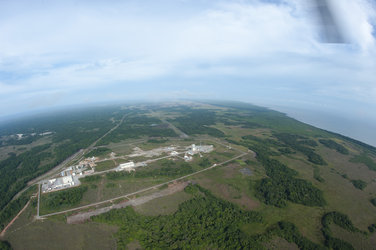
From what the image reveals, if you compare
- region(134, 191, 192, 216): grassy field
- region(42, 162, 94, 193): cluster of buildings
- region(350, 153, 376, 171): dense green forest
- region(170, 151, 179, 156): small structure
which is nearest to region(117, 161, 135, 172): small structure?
region(42, 162, 94, 193): cluster of buildings

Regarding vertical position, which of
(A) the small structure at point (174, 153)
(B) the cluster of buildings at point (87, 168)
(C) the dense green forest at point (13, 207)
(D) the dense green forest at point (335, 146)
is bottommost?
(C) the dense green forest at point (13, 207)

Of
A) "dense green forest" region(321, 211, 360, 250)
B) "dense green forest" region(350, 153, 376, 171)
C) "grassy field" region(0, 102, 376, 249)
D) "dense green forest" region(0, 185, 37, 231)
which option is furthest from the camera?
"dense green forest" region(350, 153, 376, 171)

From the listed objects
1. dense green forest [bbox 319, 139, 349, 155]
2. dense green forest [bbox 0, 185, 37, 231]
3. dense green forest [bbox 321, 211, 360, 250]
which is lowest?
dense green forest [bbox 0, 185, 37, 231]

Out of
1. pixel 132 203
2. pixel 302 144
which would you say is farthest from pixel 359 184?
pixel 132 203

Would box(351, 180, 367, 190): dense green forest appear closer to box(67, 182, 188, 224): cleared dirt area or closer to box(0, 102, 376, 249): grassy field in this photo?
box(0, 102, 376, 249): grassy field

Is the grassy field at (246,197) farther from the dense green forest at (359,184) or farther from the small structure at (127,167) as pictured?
the small structure at (127,167)

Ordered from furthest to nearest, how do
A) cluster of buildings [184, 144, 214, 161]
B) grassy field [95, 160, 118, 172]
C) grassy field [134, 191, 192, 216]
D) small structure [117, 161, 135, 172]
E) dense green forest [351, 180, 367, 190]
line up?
cluster of buildings [184, 144, 214, 161] → grassy field [95, 160, 118, 172] → small structure [117, 161, 135, 172] → dense green forest [351, 180, 367, 190] → grassy field [134, 191, 192, 216]

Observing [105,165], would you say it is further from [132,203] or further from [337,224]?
[337,224]

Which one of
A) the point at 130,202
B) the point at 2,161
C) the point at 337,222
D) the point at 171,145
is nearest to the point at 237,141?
the point at 171,145

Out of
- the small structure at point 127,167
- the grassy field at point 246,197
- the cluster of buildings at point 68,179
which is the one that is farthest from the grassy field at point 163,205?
the cluster of buildings at point 68,179

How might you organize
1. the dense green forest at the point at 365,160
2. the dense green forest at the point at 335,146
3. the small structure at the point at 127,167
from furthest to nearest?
1. the dense green forest at the point at 335,146
2. the dense green forest at the point at 365,160
3. the small structure at the point at 127,167
